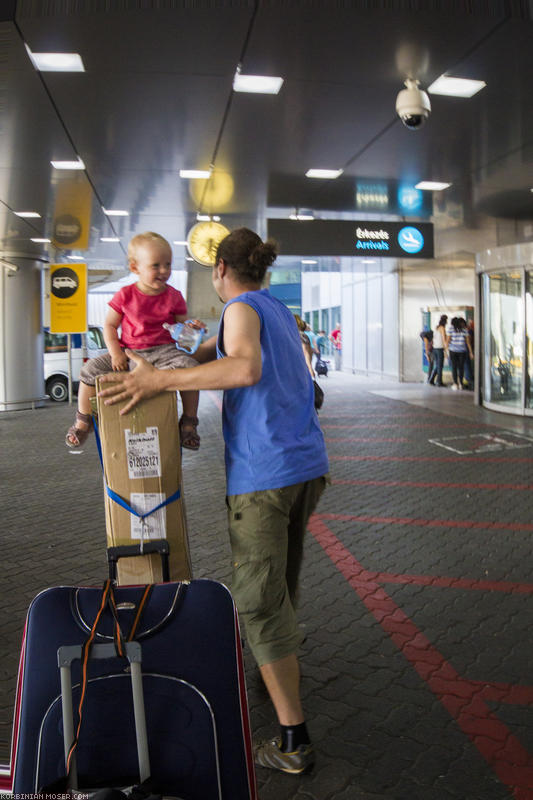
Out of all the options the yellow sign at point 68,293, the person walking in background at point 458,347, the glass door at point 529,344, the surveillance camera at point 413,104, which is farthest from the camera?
the person walking in background at point 458,347

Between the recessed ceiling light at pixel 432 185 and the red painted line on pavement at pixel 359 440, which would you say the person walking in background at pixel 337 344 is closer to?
the recessed ceiling light at pixel 432 185

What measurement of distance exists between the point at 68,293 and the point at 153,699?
49.2 feet

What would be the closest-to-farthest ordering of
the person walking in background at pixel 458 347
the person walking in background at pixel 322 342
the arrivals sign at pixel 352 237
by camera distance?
the arrivals sign at pixel 352 237 < the person walking in background at pixel 458 347 < the person walking in background at pixel 322 342

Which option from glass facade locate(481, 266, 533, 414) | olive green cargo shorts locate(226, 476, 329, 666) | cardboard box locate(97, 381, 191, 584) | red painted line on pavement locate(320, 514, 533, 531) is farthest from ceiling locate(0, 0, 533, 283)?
A: red painted line on pavement locate(320, 514, 533, 531)

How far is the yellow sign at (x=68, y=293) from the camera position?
15945mm

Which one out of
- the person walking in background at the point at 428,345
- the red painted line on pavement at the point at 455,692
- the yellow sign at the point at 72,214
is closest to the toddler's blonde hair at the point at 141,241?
the red painted line on pavement at the point at 455,692

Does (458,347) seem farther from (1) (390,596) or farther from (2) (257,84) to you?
(1) (390,596)

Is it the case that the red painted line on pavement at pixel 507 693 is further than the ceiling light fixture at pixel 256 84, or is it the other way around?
the ceiling light fixture at pixel 256 84

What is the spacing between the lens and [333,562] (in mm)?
4934

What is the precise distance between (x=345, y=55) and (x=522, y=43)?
4.65ft

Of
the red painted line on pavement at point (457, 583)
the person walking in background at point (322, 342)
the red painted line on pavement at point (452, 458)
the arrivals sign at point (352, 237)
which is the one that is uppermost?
the arrivals sign at point (352, 237)

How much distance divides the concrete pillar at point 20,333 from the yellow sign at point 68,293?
90 cm

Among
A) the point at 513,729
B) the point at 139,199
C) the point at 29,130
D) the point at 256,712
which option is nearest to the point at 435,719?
the point at 513,729

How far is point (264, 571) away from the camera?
8.15 ft
